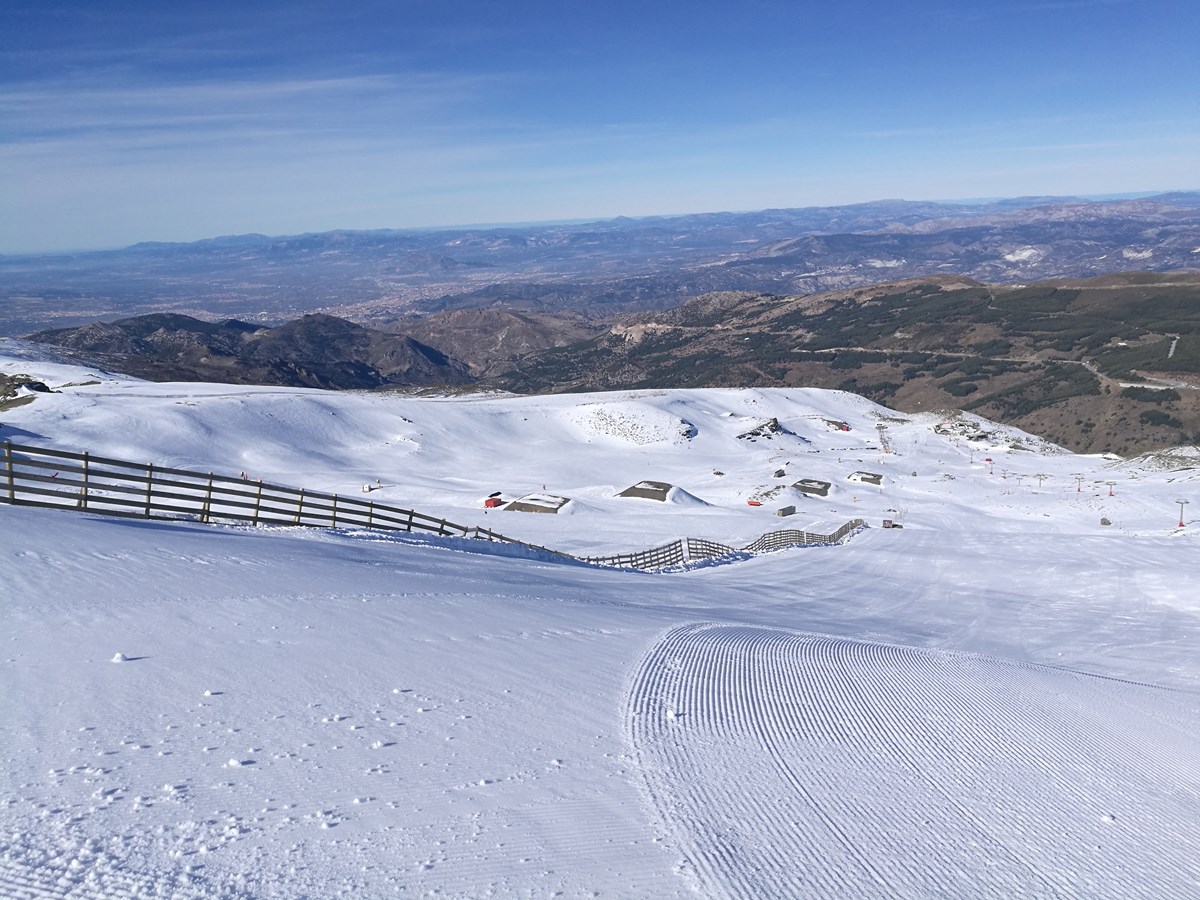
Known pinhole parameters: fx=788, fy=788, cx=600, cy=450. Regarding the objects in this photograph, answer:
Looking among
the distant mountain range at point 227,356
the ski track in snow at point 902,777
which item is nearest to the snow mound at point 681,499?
the ski track in snow at point 902,777

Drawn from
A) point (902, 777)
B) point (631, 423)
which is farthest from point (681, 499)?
point (902, 777)

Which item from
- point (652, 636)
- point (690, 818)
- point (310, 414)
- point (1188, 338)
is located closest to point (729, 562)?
point (652, 636)

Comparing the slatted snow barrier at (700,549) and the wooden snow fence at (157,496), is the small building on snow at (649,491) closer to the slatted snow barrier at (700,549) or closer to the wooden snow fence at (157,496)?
the slatted snow barrier at (700,549)

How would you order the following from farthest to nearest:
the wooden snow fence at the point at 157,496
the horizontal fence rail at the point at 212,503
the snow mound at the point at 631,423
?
the snow mound at the point at 631,423 < the horizontal fence rail at the point at 212,503 < the wooden snow fence at the point at 157,496

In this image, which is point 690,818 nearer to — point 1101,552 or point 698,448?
point 1101,552

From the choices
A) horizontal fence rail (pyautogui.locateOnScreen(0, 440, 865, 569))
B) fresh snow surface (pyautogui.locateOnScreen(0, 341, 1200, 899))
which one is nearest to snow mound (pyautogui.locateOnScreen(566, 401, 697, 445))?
horizontal fence rail (pyautogui.locateOnScreen(0, 440, 865, 569))

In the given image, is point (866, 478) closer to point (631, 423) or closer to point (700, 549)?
point (631, 423)

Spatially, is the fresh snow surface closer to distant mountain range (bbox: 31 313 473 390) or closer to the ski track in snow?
the ski track in snow
